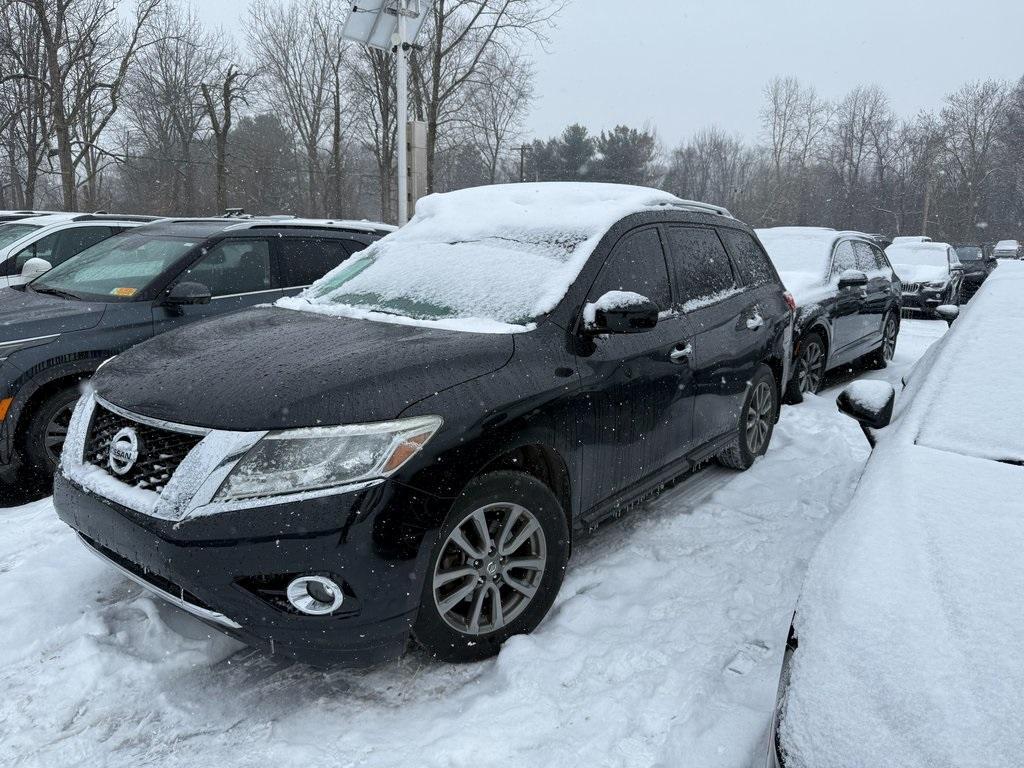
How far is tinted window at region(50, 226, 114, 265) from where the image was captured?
26.4ft

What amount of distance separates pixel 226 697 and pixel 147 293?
3269mm

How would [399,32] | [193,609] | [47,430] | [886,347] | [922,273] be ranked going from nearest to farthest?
[193,609] < [47,430] < [886,347] < [399,32] < [922,273]

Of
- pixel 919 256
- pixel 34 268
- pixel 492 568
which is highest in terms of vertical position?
pixel 919 256

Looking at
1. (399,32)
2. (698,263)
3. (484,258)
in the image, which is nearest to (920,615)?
(484,258)

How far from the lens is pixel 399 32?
11133 mm

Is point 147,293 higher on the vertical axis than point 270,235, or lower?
lower

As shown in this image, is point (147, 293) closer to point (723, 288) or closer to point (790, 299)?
point (723, 288)

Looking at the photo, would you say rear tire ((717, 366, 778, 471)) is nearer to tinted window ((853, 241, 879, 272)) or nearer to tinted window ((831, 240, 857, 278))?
tinted window ((831, 240, 857, 278))

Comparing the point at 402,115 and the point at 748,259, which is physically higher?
→ the point at 402,115

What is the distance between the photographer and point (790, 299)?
5.23 m

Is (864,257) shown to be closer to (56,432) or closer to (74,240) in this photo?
(56,432)

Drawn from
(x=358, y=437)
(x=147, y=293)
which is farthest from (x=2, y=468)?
(x=358, y=437)

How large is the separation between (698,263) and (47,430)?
157 inches

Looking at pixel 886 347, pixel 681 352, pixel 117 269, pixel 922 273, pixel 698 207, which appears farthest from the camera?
pixel 922 273
